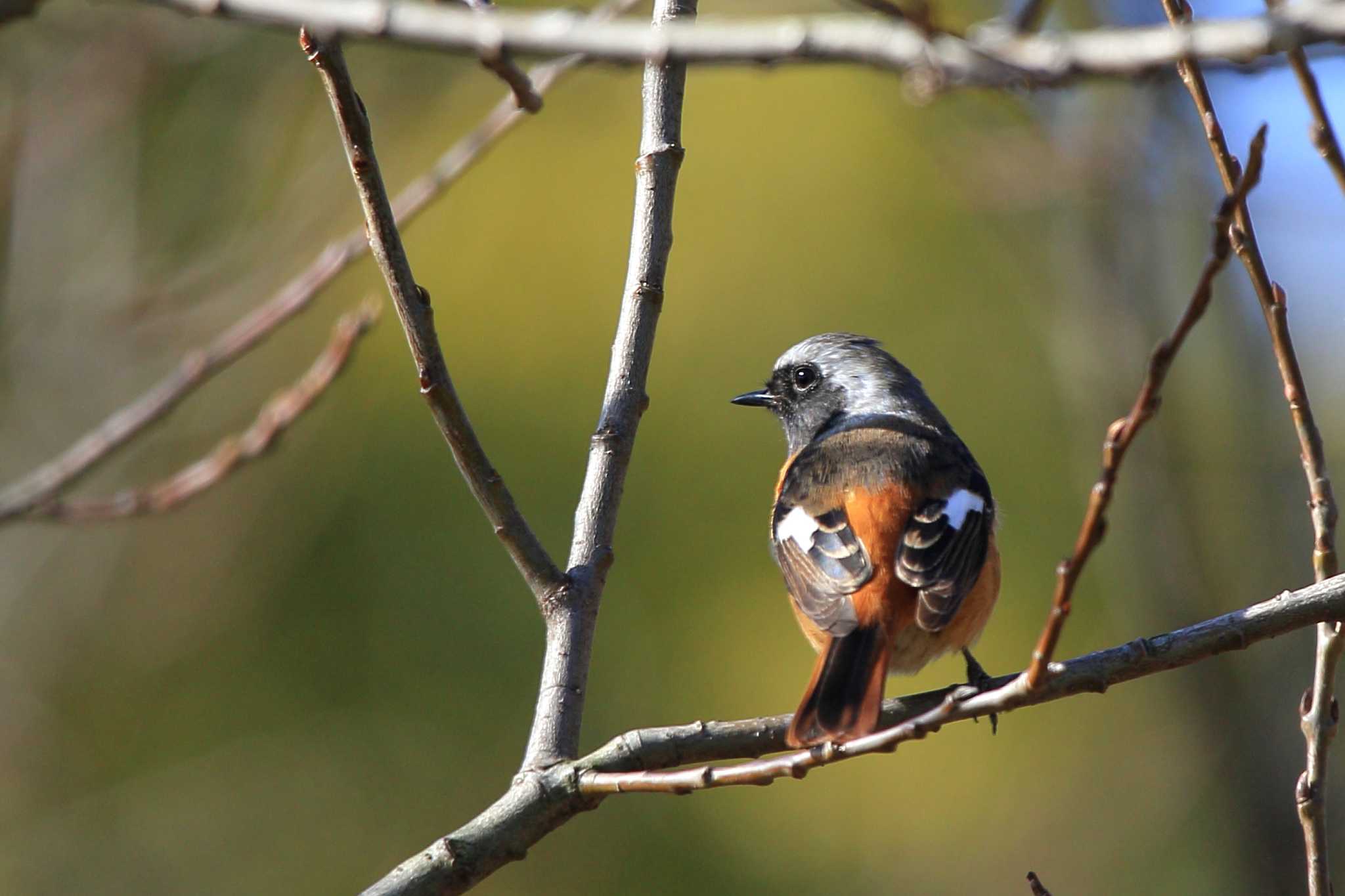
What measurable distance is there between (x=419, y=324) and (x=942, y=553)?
196 cm

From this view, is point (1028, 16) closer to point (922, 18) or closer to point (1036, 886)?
point (922, 18)

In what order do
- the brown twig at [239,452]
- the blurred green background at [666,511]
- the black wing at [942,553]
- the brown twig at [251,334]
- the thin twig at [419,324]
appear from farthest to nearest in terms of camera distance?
the blurred green background at [666,511] → the black wing at [942,553] → the brown twig at [239,452] → the brown twig at [251,334] → the thin twig at [419,324]

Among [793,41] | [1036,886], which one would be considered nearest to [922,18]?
[793,41]

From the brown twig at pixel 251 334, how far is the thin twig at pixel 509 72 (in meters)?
0.48

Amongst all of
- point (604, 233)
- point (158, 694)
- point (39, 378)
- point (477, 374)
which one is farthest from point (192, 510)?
point (604, 233)

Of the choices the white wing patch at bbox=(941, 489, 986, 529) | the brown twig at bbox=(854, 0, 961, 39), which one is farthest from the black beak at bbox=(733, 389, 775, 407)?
the brown twig at bbox=(854, 0, 961, 39)

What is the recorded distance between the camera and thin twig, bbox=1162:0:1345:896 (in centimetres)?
226

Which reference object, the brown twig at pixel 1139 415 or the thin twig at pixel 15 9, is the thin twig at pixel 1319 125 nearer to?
the brown twig at pixel 1139 415

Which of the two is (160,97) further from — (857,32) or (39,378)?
(857,32)

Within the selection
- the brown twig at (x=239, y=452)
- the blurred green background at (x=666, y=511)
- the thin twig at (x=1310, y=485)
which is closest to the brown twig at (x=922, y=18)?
the thin twig at (x=1310, y=485)

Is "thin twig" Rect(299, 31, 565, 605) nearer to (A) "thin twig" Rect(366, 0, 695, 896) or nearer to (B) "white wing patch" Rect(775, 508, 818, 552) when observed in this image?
(A) "thin twig" Rect(366, 0, 695, 896)

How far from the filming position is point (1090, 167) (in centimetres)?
695

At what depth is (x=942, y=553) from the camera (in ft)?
12.3

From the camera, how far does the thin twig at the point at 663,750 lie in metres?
2.26
